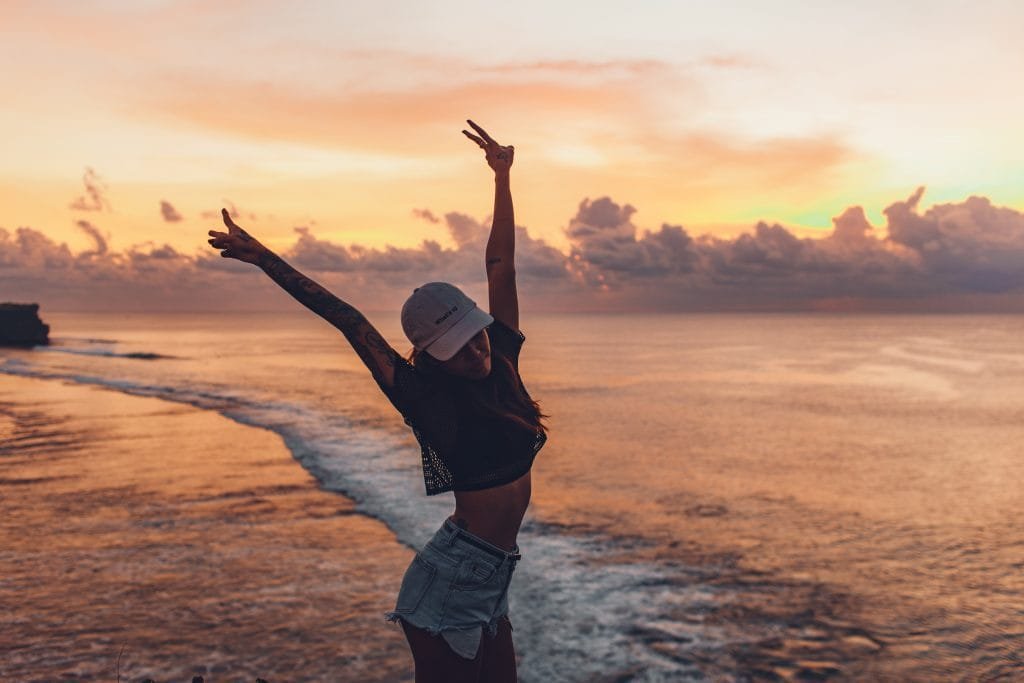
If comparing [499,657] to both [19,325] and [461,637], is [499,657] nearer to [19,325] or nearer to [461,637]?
[461,637]

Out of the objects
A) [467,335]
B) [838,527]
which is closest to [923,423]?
[838,527]

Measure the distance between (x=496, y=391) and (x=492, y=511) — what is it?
474mm

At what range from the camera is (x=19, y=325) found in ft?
291

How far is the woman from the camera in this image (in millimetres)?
2670

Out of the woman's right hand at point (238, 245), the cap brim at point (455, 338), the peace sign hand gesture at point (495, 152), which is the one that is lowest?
the cap brim at point (455, 338)

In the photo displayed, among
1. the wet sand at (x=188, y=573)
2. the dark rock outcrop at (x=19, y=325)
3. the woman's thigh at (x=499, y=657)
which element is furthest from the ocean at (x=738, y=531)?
the dark rock outcrop at (x=19, y=325)

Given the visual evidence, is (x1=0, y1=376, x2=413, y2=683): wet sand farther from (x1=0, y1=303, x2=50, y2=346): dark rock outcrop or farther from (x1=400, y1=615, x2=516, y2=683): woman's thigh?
(x1=0, y1=303, x2=50, y2=346): dark rock outcrop

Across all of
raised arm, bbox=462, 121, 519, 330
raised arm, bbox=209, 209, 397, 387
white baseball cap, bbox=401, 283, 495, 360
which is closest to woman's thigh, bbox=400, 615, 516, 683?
raised arm, bbox=209, 209, 397, 387

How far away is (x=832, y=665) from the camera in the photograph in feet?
24.7

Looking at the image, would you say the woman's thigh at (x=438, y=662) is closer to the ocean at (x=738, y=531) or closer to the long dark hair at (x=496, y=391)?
the long dark hair at (x=496, y=391)

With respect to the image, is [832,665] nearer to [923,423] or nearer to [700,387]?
[923,423]

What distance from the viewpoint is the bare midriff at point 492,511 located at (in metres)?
2.90

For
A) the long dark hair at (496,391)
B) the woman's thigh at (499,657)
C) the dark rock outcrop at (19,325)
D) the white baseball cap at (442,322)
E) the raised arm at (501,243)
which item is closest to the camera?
the white baseball cap at (442,322)

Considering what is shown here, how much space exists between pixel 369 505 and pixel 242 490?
8.21 ft
